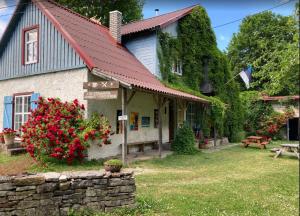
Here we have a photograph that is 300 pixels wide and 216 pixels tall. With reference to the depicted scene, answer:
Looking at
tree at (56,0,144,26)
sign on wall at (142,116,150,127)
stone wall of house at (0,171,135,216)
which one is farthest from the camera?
tree at (56,0,144,26)

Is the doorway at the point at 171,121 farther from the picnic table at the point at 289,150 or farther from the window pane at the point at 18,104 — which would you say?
the window pane at the point at 18,104

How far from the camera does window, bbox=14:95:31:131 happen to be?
13215 millimetres

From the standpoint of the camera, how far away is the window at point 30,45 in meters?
13.2

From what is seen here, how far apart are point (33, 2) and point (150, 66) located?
6345 millimetres

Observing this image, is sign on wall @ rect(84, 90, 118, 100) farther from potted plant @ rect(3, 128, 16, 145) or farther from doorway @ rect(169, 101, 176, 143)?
doorway @ rect(169, 101, 176, 143)

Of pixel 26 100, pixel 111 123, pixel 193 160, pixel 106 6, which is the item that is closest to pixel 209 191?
pixel 193 160

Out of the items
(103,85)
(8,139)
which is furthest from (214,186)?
(8,139)

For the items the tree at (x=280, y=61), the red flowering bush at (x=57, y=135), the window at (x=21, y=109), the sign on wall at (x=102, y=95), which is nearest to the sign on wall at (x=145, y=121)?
the red flowering bush at (x=57, y=135)

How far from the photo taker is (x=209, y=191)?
22.4ft

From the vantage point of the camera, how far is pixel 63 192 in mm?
4984

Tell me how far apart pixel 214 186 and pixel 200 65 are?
41.3 ft

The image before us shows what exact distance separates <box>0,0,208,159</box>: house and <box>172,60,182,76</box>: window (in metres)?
1.74

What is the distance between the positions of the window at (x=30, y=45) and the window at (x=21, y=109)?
1.65 m

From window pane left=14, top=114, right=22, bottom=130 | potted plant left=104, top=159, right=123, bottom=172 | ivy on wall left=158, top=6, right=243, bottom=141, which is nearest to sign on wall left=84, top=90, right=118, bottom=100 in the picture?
potted plant left=104, top=159, right=123, bottom=172
